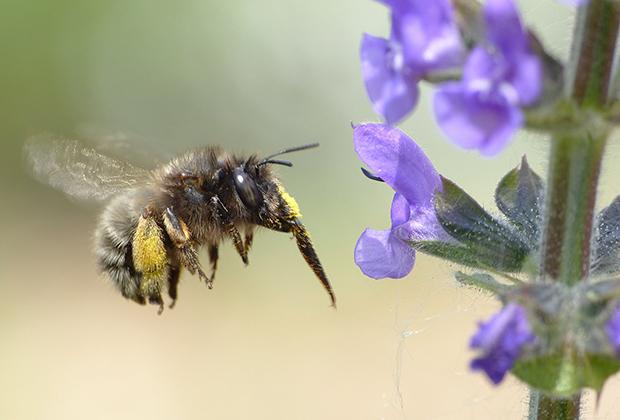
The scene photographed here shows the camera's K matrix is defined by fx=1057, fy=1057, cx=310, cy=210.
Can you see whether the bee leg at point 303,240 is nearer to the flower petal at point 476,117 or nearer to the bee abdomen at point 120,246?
the bee abdomen at point 120,246

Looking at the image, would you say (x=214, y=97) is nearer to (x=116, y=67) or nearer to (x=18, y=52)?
(x=116, y=67)

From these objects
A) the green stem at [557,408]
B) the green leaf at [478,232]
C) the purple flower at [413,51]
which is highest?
the purple flower at [413,51]

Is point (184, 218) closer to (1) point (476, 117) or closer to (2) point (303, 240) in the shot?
(2) point (303, 240)

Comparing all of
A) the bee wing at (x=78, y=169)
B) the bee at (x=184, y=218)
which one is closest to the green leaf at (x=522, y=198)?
the bee at (x=184, y=218)

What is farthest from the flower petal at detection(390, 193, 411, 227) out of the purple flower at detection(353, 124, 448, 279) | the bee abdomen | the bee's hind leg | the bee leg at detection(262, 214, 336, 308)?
the bee abdomen

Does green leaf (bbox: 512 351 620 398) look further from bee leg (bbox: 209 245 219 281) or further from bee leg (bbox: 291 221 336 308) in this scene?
bee leg (bbox: 209 245 219 281)
